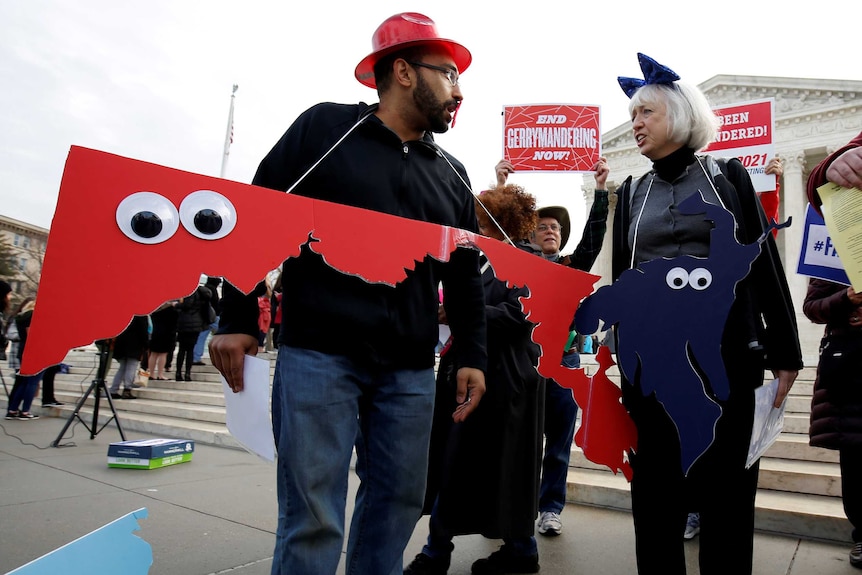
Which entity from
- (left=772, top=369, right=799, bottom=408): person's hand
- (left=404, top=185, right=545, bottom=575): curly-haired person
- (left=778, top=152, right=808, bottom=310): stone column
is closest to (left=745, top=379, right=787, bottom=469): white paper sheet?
(left=772, top=369, right=799, bottom=408): person's hand

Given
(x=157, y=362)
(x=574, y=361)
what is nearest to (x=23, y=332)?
(x=157, y=362)

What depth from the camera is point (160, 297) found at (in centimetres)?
A: 131

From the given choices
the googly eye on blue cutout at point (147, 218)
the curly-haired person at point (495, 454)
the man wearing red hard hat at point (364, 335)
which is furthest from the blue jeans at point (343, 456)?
the curly-haired person at point (495, 454)

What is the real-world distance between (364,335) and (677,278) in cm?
96

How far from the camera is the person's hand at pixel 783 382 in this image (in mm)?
1818

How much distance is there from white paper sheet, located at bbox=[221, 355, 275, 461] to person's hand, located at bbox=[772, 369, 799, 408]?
1.52 meters

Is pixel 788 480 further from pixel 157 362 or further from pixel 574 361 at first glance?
pixel 157 362

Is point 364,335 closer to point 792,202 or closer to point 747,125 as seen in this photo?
point 747,125

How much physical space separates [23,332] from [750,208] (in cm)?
866

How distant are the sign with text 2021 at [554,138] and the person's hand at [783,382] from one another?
2.74m

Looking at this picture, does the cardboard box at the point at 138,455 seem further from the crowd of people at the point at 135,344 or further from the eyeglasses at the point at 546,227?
the eyeglasses at the point at 546,227

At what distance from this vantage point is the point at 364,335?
1641mm

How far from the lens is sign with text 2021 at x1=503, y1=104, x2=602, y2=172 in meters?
4.42

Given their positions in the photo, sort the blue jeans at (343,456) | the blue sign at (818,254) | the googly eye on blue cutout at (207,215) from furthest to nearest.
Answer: the blue sign at (818,254), the blue jeans at (343,456), the googly eye on blue cutout at (207,215)
